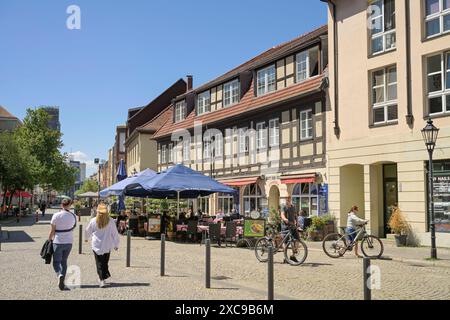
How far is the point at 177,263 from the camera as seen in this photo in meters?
14.2

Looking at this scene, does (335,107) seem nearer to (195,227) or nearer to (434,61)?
(434,61)

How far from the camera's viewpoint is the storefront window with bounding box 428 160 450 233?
1848cm

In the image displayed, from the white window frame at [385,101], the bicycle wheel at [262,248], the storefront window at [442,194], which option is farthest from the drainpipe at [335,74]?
the bicycle wheel at [262,248]

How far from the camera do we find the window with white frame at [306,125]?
2558 cm

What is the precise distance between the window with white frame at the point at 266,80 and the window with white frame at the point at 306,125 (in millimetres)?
3774

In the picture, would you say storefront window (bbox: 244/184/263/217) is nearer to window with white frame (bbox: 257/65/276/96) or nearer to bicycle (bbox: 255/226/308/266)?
window with white frame (bbox: 257/65/276/96)

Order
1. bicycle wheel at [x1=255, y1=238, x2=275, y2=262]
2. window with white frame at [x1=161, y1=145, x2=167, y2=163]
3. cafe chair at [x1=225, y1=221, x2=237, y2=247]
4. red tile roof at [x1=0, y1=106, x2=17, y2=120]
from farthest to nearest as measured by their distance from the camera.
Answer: red tile roof at [x1=0, y1=106, x2=17, y2=120]
window with white frame at [x1=161, y1=145, x2=167, y2=163]
cafe chair at [x1=225, y1=221, x2=237, y2=247]
bicycle wheel at [x1=255, y1=238, x2=275, y2=262]

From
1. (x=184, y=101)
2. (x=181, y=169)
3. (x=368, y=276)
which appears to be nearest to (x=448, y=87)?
(x=181, y=169)

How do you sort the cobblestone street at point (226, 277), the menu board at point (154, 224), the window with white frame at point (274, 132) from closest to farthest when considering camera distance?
the cobblestone street at point (226, 277)
the menu board at point (154, 224)
the window with white frame at point (274, 132)

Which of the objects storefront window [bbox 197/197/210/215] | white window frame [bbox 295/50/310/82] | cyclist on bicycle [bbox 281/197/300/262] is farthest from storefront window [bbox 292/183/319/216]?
storefront window [bbox 197/197/210/215]

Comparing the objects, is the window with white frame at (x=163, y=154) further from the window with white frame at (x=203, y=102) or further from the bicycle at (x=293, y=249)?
the bicycle at (x=293, y=249)

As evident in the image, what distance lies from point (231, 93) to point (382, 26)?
562 inches

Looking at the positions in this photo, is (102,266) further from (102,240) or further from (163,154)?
(163,154)

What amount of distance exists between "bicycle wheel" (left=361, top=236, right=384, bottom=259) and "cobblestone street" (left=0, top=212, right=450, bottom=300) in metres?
0.40
